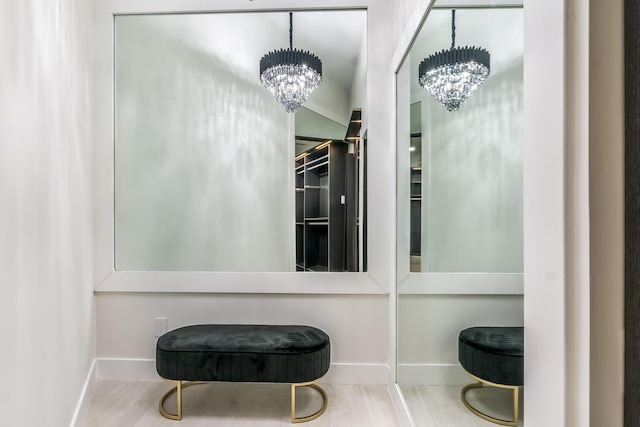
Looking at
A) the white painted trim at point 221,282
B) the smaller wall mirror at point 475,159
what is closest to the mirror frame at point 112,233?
the white painted trim at point 221,282

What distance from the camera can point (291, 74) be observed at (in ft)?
6.88

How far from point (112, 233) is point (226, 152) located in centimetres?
84

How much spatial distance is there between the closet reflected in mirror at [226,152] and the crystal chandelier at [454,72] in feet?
2.61

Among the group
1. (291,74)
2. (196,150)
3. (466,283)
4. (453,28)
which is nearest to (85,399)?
(196,150)

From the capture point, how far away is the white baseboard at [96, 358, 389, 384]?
2055 mm

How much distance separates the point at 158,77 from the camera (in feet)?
6.95

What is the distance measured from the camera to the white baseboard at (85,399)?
5.30 feet

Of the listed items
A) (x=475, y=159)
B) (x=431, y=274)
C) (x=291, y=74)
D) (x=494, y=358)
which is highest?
(x=291, y=74)

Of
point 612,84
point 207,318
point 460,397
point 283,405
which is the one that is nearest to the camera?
point 612,84

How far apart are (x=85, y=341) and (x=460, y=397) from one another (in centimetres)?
188

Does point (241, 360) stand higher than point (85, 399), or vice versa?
point (241, 360)

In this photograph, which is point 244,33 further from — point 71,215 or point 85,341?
point 85,341

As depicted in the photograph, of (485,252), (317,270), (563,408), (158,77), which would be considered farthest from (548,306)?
(158,77)

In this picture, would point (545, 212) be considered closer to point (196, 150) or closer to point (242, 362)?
point (242, 362)
